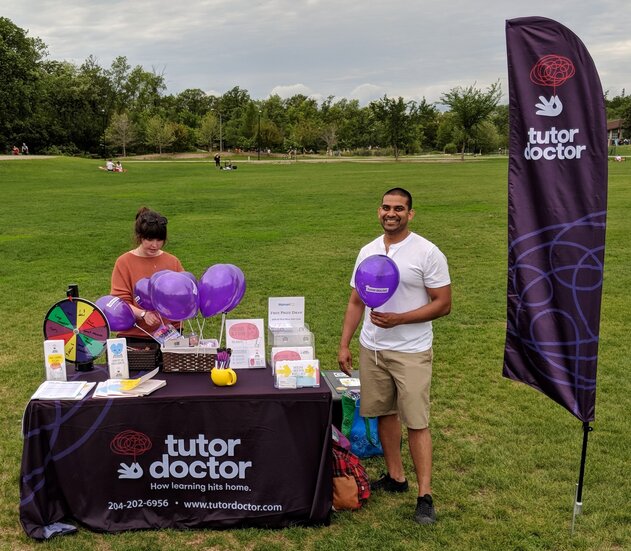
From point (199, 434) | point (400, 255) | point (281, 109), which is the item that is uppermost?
point (281, 109)

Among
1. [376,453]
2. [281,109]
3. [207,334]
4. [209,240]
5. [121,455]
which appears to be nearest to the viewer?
[121,455]

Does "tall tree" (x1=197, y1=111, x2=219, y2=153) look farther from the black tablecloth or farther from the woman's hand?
the black tablecloth

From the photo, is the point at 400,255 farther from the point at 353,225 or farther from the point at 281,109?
the point at 281,109

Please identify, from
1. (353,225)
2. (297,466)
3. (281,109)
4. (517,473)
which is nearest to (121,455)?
(297,466)

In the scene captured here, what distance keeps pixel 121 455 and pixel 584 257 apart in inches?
117

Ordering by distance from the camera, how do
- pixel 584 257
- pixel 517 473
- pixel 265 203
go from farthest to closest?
1. pixel 265 203
2. pixel 517 473
3. pixel 584 257

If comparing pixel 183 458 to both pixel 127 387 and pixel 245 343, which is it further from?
pixel 245 343

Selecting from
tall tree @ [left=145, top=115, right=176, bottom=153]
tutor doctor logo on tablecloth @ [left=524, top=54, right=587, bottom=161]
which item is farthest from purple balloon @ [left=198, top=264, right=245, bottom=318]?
tall tree @ [left=145, top=115, right=176, bottom=153]

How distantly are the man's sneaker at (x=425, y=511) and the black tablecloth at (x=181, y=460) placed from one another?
583mm

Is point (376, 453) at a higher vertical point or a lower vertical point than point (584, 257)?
lower

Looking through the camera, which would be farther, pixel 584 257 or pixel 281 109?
pixel 281 109

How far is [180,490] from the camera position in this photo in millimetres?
3771

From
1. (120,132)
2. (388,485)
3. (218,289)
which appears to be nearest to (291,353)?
(218,289)

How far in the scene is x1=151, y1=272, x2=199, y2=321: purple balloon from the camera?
377cm
